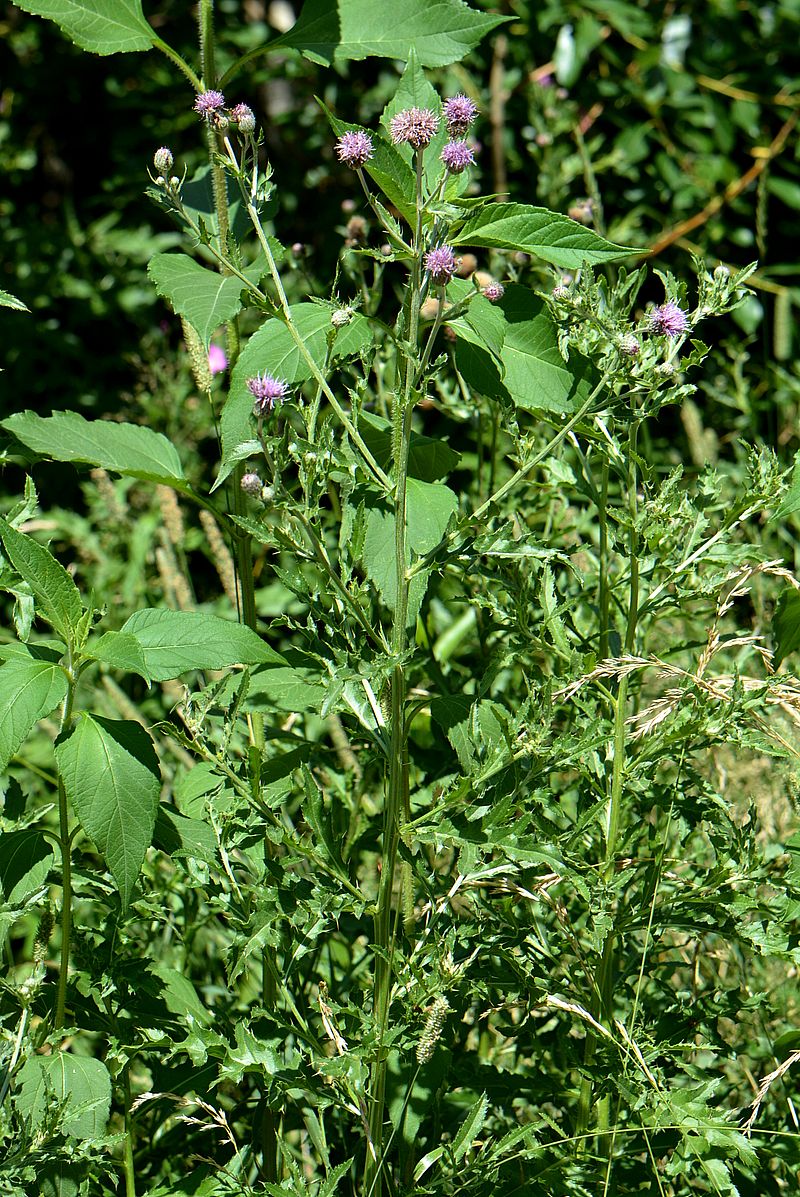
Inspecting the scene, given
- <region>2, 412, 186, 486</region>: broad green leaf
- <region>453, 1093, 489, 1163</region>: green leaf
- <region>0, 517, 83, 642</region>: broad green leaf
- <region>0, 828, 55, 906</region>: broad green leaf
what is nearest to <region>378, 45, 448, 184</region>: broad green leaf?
<region>2, 412, 186, 486</region>: broad green leaf

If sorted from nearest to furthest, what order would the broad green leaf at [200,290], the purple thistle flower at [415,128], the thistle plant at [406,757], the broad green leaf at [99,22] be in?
the purple thistle flower at [415,128]
the thistle plant at [406,757]
the broad green leaf at [200,290]
the broad green leaf at [99,22]

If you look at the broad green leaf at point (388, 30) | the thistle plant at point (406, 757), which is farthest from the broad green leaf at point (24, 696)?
the broad green leaf at point (388, 30)

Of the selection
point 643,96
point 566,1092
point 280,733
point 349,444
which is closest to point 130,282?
point 643,96

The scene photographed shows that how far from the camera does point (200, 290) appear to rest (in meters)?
1.59

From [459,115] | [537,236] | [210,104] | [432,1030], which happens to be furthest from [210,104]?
[432,1030]

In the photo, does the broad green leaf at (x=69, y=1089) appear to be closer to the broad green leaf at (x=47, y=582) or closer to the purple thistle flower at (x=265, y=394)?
the broad green leaf at (x=47, y=582)

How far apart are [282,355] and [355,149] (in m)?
0.25

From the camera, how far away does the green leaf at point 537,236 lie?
4.62ft

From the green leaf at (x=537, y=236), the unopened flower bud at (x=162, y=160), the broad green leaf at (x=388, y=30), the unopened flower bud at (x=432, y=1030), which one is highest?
the broad green leaf at (x=388, y=30)

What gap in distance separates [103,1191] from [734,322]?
390 cm

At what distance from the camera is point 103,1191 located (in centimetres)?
169

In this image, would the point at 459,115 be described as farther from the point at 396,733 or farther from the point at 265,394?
the point at 396,733

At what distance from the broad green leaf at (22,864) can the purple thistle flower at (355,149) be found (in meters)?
0.89

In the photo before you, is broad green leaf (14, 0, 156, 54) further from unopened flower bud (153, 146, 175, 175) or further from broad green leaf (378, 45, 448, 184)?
broad green leaf (378, 45, 448, 184)
